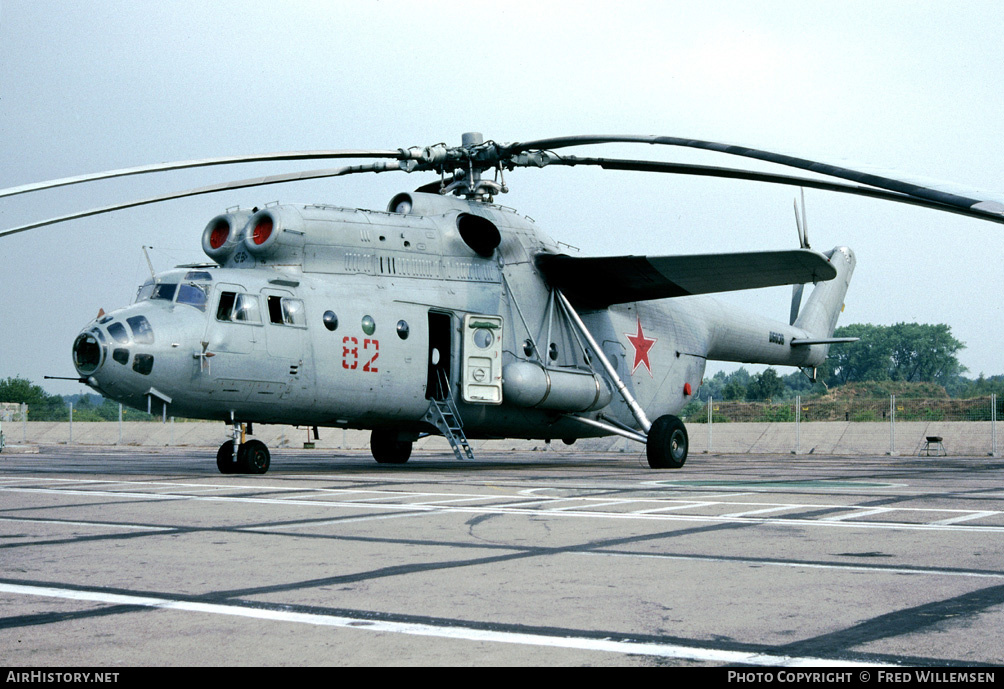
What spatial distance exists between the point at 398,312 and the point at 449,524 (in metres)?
8.99

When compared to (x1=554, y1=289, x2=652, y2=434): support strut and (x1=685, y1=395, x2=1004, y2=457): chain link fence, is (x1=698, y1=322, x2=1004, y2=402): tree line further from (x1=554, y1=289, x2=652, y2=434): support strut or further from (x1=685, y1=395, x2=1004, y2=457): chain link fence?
(x1=554, y1=289, x2=652, y2=434): support strut

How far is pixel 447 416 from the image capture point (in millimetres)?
17953

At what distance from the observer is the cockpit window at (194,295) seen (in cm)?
1472

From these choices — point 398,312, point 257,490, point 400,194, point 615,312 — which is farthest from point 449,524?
point 615,312

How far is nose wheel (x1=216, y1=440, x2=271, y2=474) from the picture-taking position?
1552cm

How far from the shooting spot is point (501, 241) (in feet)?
61.7

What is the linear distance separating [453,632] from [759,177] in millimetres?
11101

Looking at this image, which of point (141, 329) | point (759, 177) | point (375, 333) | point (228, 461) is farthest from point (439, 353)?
point (759, 177)

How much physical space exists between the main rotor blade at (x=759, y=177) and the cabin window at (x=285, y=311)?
5542 millimetres

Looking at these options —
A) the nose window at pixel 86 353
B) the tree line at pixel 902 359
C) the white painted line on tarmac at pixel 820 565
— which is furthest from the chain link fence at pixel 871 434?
the tree line at pixel 902 359

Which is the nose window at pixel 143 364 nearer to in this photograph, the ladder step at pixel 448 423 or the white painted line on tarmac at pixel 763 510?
the ladder step at pixel 448 423

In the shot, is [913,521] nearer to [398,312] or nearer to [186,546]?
[186,546]

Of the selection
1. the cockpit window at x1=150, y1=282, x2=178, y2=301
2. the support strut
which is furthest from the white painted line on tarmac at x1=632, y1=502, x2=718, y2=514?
the support strut
